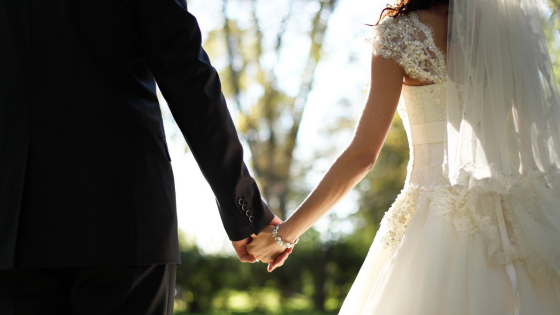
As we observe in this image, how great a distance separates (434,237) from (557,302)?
1.54ft

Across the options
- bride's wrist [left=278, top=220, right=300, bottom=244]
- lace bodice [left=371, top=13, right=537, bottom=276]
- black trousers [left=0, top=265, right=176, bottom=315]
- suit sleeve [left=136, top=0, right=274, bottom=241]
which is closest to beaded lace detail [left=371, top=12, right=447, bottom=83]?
lace bodice [left=371, top=13, right=537, bottom=276]

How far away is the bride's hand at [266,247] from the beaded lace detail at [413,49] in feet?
3.10

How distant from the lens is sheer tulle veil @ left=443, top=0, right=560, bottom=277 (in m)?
2.09

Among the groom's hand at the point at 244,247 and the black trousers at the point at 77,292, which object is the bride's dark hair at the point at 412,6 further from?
the black trousers at the point at 77,292

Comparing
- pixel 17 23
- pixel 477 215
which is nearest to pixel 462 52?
pixel 477 215

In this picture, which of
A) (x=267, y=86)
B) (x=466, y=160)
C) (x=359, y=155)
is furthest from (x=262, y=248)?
(x=267, y=86)

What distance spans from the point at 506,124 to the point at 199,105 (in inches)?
45.4

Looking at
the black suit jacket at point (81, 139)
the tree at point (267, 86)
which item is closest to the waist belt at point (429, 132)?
the black suit jacket at point (81, 139)

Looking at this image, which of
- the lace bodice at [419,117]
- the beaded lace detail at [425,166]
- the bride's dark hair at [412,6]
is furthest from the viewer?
the bride's dark hair at [412,6]

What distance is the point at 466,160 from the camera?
2.13 m

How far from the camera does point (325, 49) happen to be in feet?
40.8

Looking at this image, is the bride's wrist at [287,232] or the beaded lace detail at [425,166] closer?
the beaded lace detail at [425,166]

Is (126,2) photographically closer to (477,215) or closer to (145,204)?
(145,204)

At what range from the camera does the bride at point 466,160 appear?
6.68 feet
